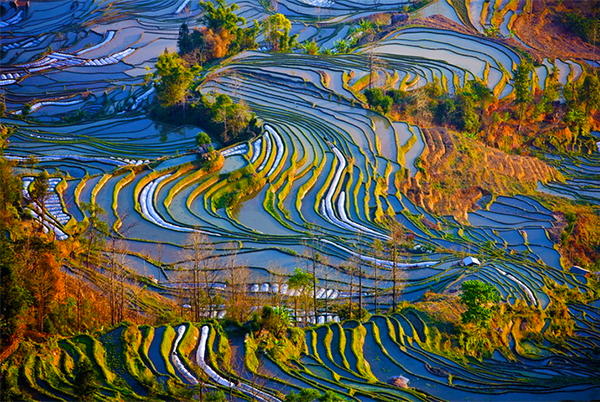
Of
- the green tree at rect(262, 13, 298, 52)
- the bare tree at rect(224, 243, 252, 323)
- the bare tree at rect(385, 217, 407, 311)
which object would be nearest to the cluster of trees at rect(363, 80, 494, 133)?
the green tree at rect(262, 13, 298, 52)

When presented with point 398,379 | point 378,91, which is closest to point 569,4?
point 378,91

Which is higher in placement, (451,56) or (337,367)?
(451,56)

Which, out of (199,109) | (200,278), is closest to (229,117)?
(199,109)

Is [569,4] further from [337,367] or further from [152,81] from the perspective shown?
[337,367]

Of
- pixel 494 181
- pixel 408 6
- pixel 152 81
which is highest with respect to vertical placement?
pixel 408 6

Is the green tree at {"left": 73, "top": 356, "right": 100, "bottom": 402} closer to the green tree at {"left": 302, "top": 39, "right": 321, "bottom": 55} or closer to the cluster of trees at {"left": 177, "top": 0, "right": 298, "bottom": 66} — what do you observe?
the cluster of trees at {"left": 177, "top": 0, "right": 298, "bottom": 66}

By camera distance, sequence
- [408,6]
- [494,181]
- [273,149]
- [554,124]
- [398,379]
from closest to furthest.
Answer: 1. [398,379]
2. [273,149]
3. [494,181]
4. [554,124]
5. [408,6]

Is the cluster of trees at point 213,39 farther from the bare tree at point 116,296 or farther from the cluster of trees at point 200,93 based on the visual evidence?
the bare tree at point 116,296
